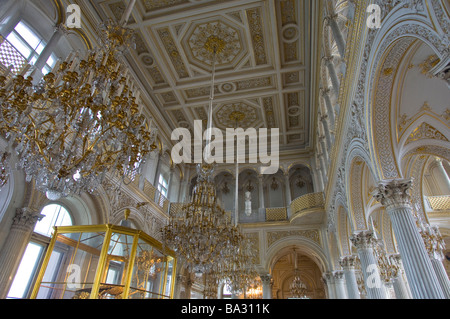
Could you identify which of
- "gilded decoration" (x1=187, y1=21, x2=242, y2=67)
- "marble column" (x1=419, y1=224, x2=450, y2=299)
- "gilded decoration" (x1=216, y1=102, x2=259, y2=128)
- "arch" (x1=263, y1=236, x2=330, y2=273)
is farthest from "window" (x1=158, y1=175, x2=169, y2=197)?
"marble column" (x1=419, y1=224, x2=450, y2=299)

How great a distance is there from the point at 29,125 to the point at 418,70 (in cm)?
600

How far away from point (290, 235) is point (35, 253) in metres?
9.23

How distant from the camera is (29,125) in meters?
3.38

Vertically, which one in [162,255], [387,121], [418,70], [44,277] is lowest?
[44,277]

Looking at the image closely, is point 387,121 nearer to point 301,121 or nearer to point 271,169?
point 301,121

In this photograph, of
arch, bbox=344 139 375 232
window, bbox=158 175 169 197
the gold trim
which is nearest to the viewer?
the gold trim

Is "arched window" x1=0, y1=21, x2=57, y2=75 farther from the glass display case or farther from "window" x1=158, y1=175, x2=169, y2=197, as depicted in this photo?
"window" x1=158, y1=175, x2=169, y2=197

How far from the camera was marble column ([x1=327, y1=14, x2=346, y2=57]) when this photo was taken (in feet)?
19.8

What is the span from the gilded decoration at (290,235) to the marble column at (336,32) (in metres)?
8.04

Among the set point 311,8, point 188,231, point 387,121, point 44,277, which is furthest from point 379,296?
point 311,8

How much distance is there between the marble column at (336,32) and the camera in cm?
604

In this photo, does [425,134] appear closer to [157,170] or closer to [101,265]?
[101,265]

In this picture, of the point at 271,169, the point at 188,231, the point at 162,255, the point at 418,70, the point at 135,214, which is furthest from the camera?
the point at 271,169

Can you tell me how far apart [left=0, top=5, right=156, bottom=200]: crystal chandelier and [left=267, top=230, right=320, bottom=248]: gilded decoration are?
907 centimetres
